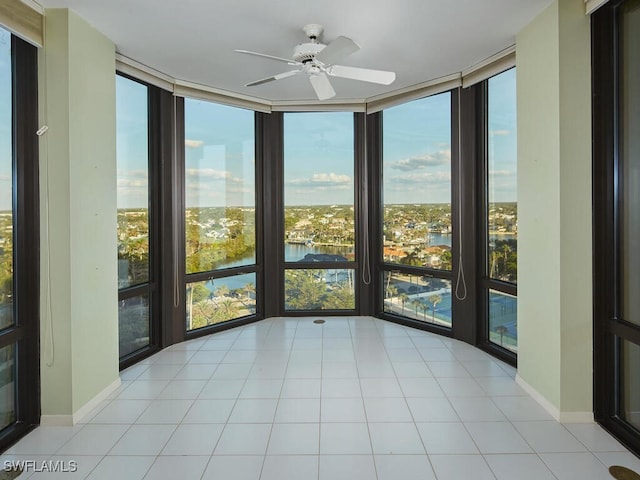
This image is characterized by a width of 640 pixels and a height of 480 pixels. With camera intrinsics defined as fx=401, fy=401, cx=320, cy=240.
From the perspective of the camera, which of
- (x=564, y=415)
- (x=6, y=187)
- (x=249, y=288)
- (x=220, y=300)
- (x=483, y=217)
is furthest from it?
(x=249, y=288)

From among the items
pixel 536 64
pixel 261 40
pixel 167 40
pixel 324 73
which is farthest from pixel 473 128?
pixel 167 40

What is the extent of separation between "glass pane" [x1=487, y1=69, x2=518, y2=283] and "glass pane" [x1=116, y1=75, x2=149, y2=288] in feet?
10.9

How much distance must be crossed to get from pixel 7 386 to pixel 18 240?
A: 0.91 meters

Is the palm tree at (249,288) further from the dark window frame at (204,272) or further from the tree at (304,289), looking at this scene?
the tree at (304,289)

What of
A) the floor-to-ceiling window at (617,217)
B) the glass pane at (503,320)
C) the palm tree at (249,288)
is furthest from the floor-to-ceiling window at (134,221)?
the floor-to-ceiling window at (617,217)

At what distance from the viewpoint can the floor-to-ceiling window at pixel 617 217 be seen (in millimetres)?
2334

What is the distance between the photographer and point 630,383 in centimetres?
241

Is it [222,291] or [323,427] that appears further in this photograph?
[222,291]

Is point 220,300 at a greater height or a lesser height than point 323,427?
greater

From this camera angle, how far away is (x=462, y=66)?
380 centimetres

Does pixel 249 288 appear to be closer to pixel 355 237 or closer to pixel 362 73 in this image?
pixel 355 237

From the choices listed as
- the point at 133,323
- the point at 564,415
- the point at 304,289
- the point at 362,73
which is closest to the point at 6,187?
the point at 133,323

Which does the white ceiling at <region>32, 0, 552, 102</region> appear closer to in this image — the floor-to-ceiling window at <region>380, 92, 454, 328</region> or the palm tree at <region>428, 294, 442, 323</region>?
the floor-to-ceiling window at <region>380, 92, 454, 328</region>

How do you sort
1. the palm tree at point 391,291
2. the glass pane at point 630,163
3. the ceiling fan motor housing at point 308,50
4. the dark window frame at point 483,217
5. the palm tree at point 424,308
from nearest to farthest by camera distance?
the glass pane at point 630,163
the ceiling fan motor housing at point 308,50
the dark window frame at point 483,217
the palm tree at point 424,308
the palm tree at point 391,291
